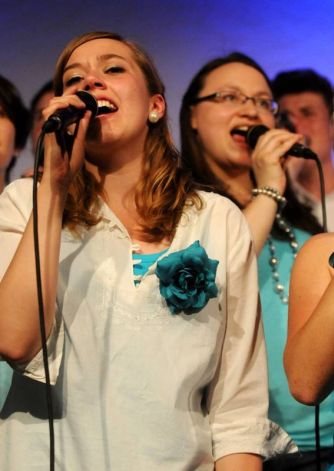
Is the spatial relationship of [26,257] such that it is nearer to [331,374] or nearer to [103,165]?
[103,165]

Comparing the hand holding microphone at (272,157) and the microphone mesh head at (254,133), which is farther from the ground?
the microphone mesh head at (254,133)

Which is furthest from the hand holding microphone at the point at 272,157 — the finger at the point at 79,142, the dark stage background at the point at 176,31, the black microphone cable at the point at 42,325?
the black microphone cable at the point at 42,325

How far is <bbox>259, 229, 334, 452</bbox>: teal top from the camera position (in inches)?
78.8

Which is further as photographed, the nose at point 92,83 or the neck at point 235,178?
the neck at point 235,178

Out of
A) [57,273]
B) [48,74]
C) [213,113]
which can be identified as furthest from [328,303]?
[48,74]

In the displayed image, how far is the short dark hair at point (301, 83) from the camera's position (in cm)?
271

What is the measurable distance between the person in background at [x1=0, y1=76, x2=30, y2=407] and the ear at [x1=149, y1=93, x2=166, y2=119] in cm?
50

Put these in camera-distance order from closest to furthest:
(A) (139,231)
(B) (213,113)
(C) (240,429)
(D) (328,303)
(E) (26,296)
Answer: (D) (328,303) < (E) (26,296) < (C) (240,429) < (A) (139,231) < (B) (213,113)

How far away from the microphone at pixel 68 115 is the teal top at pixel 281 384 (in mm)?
750

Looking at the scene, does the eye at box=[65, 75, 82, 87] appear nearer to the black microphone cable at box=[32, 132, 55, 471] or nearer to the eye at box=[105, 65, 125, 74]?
the eye at box=[105, 65, 125, 74]

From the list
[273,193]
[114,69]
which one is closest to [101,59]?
[114,69]

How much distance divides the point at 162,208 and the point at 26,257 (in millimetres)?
371

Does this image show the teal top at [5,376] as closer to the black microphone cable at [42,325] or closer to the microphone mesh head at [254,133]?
the black microphone cable at [42,325]

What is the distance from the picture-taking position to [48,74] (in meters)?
2.48
